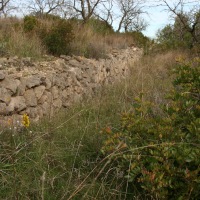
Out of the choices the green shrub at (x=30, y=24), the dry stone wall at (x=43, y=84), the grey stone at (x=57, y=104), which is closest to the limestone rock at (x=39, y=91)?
the dry stone wall at (x=43, y=84)

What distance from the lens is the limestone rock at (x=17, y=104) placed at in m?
4.63

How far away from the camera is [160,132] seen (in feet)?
9.11

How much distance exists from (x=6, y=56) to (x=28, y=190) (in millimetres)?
3795

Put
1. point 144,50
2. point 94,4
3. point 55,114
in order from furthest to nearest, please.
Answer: point 94,4 → point 144,50 → point 55,114

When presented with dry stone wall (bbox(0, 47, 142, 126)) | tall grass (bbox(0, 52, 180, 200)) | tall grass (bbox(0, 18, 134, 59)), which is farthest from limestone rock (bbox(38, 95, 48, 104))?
tall grass (bbox(0, 18, 134, 59))

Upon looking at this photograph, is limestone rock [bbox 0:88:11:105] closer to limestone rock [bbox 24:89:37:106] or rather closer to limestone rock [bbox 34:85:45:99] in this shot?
limestone rock [bbox 24:89:37:106]

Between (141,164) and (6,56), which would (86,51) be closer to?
(6,56)

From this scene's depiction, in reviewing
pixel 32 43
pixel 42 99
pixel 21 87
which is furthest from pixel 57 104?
pixel 32 43

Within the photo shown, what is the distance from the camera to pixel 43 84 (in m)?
5.47

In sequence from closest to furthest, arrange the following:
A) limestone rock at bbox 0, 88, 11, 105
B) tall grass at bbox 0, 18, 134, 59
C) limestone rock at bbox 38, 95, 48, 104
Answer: limestone rock at bbox 0, 88, 11, 105, limestone rock at bbox 38, 95, 48, 104, tall grass at bbox 0, 18, 134, 59

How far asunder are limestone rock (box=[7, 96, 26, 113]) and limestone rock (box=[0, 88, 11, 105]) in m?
0.09

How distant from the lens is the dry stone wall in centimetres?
466

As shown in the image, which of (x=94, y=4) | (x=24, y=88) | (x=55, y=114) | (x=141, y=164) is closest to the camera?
(x=141, y=164)

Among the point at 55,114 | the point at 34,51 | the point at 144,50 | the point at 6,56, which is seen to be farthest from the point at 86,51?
the point at 144,50
